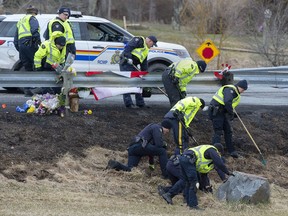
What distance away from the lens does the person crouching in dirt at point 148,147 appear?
40.5ft

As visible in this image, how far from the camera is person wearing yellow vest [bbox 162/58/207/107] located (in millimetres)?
13703

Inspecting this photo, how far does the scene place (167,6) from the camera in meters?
54.5

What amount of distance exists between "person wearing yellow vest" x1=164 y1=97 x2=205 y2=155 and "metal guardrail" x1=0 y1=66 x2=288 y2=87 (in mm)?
1746

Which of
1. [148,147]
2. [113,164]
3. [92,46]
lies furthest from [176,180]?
[92,46]

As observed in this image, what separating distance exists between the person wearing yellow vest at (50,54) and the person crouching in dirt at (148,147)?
2.31 meters

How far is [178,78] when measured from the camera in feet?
44.9

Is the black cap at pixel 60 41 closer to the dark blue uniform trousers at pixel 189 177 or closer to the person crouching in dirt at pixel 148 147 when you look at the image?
the person crouching in dirt at pixel 148 147

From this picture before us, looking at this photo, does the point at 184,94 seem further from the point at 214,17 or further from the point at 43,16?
the point at 214,17

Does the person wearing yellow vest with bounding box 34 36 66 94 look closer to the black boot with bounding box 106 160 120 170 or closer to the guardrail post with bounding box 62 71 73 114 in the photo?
the guardrail post with bounding box 62 71 73 114

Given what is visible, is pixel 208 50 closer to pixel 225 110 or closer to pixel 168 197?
pixel 225 110

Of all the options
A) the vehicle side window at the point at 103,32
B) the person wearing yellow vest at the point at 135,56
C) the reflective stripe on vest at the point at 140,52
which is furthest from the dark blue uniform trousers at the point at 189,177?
the vehicle side window at the point at 103,32

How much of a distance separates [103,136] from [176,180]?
68.5 inches

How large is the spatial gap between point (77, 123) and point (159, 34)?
26.9 meters

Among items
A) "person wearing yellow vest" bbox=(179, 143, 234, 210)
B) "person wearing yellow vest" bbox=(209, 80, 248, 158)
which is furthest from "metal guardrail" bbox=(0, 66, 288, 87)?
"person wearing yellow vest" bbox=(179, 143, 234, 210)
